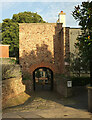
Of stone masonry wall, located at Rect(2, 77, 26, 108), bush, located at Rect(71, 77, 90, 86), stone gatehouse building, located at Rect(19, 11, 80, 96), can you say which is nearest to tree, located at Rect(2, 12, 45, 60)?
stone gatehouse building, located at Rect(19, 11, 80, 96)

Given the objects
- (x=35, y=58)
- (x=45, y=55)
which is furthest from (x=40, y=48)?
(x=35, y=58)

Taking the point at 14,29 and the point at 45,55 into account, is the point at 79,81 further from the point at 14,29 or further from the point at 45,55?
the point at 14,29

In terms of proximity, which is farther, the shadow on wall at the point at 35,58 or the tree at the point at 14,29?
the tree at the point at 14,29

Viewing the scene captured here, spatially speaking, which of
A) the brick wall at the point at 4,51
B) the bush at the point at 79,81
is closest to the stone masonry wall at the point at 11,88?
the bush at the point at 79,81

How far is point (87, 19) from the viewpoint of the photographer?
6.49 meters

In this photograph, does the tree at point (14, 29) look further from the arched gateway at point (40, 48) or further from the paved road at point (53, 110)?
the paved road at point (53, 110)

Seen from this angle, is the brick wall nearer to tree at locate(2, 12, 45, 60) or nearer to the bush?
tree at locate(2, 12, 45, 60)

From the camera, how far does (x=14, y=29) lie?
84.8 ft

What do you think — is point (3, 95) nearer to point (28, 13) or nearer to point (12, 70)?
point (12, 70)

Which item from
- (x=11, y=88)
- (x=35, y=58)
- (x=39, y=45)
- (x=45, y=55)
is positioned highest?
(x=39, y=45)

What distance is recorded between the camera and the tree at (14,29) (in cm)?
2525

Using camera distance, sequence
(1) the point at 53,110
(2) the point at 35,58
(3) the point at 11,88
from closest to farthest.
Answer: (1) the point at 53,110, (3) the point at 11,88, (2) the point at 35,58

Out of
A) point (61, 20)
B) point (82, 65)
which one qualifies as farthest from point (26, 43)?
point (61, 20)

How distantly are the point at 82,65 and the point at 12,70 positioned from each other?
610cm
